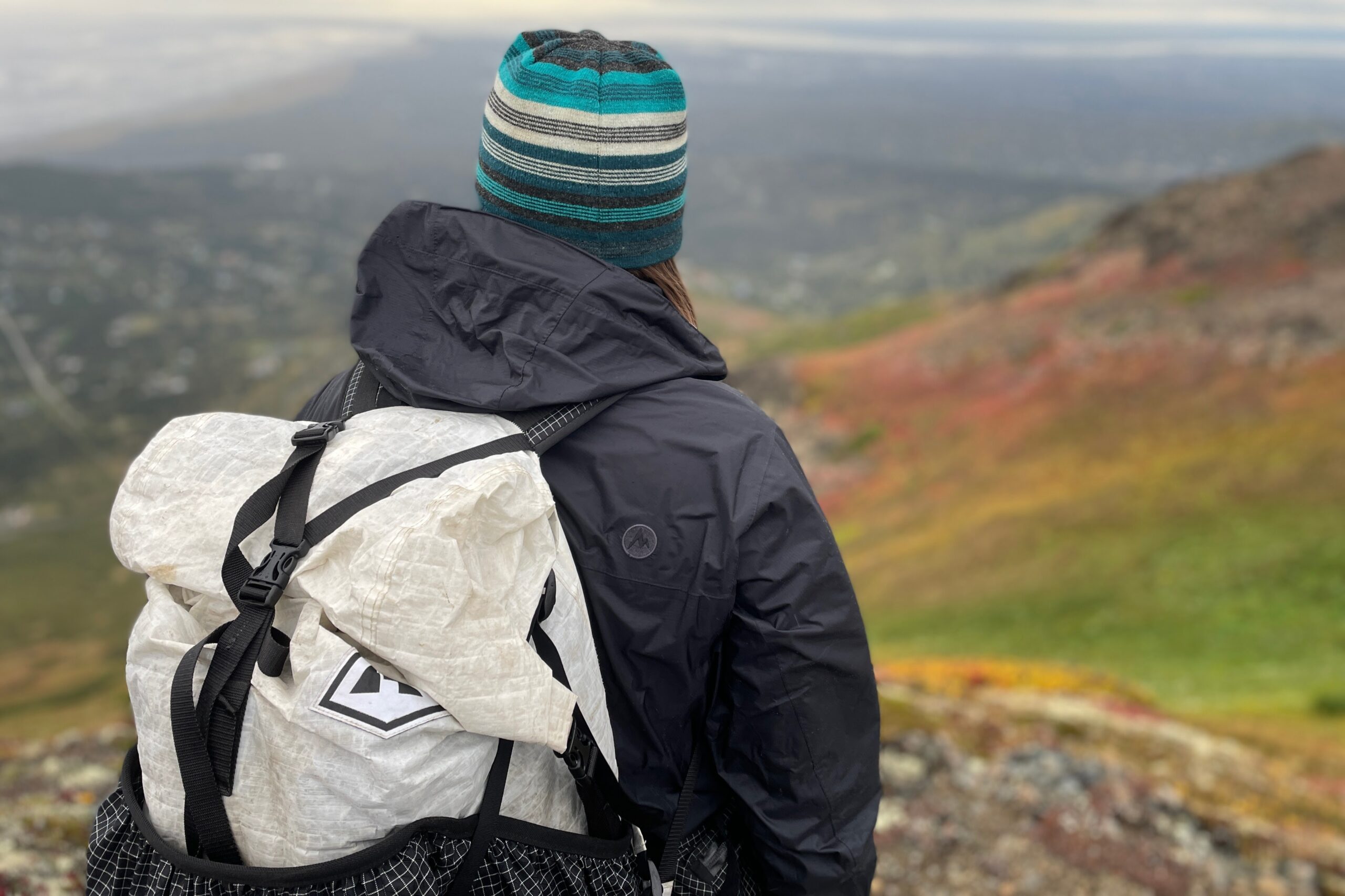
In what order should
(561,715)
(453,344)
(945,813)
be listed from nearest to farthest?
(561,715) < (453,344) < (945,813)

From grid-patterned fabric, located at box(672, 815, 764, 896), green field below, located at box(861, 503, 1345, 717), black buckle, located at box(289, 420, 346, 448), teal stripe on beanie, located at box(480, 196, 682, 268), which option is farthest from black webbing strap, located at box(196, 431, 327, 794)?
green field below, located at box(861, 503, 1345, 717)

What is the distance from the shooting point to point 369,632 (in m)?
2.15

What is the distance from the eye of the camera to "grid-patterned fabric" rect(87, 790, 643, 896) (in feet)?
7.47

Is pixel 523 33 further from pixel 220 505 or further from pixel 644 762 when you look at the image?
pixel 644 762

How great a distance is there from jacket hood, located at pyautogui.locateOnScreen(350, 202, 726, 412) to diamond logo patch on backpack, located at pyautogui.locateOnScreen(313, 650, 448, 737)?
84 centimetres

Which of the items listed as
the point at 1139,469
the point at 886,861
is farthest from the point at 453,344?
the point at 1139,469

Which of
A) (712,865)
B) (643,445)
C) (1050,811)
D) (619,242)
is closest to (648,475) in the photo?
(643,445)

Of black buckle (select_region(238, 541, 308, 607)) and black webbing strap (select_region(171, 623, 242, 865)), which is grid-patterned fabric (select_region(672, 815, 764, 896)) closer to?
black webbing strap (select_region(171, 623, 242, 865))

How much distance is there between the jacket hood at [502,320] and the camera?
2.67 metres

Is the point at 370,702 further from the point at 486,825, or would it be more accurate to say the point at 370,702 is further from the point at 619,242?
the point at 619,242

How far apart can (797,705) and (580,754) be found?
75 cm

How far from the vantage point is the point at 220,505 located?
2.47m

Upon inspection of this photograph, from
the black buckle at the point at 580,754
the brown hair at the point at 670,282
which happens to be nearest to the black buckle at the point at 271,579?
the black buckle at the point at 580,754

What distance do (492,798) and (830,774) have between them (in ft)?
3.93
